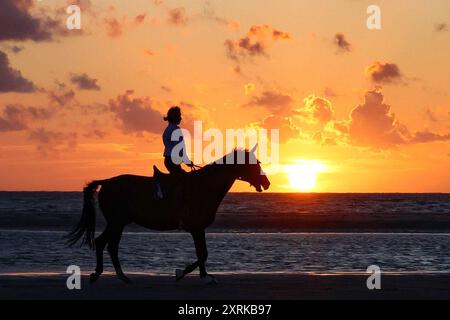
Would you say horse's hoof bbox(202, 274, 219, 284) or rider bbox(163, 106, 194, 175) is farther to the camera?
horse's hoof bbox(202, 274, 219, 284)

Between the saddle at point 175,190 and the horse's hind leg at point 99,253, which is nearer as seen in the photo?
the saddle at point 175,190

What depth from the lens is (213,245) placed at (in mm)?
33406

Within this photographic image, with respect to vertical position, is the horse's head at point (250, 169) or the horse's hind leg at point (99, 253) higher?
the horse's head at point (250, 169)

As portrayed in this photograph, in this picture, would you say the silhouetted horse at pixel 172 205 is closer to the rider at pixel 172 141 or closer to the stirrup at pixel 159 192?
the stirrup at pixel 159 192

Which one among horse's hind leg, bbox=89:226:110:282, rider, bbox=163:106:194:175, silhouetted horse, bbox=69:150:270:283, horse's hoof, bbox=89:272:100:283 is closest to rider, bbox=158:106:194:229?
rider, bbox=163:106:194:175

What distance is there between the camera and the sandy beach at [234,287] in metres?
15.3

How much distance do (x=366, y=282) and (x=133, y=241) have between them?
17894 millimetres

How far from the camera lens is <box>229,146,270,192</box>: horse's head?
56.0ft

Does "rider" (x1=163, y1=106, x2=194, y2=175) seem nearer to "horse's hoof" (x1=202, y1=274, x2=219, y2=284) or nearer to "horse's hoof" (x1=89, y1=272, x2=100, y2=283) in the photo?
"horse's hoof" (x1=202, y1=274, x2=219, y2=284)

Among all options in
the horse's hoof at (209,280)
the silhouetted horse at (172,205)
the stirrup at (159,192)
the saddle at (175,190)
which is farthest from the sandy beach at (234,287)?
the stirrup at (159,192)

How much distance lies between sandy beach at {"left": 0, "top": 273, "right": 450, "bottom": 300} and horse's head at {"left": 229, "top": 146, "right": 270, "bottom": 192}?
2050 millimetres

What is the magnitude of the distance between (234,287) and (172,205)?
81.4 inches

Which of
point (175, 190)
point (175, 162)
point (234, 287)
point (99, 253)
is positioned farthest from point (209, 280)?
point (175, 162)
